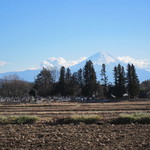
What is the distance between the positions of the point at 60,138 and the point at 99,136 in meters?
1.55

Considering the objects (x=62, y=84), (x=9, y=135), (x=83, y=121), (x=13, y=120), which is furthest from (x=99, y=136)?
(x=62, y=84)

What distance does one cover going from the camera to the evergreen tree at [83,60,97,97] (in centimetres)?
8250

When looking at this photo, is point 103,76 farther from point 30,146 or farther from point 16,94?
point 30,146

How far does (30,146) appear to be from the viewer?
10125 mm

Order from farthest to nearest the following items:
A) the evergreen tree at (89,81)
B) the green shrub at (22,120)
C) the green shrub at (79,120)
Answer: the evergreen tree at (89,81), the green shrub at (22,120), the green shrub at (79,120)

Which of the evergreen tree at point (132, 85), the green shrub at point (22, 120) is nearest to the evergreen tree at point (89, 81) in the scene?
the evergreen tree at point (132, 85)

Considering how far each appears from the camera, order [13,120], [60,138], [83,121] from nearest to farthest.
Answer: [60,138]
[83,121]
[13,120]

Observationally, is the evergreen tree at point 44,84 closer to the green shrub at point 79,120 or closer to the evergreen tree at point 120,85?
A: the evergreen tree at point 120,85

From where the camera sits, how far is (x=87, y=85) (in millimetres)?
83438

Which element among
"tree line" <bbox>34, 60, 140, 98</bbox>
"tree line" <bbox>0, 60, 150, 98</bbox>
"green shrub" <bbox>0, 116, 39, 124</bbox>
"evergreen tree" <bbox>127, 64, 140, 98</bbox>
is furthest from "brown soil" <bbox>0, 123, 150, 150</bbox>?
"tree line" <bbox>34, 60, 140, 98</bbox>

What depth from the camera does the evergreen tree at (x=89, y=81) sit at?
271 feet

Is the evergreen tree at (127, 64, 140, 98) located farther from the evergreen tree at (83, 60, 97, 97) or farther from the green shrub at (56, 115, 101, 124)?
the green shrub at (56, 115, 101, 124)

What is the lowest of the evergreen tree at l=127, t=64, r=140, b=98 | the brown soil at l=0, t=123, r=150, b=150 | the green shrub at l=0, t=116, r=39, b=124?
the brown soil at l=0, t=123, r=150, b=150

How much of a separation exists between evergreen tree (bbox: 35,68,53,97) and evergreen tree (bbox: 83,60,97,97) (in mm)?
13725
